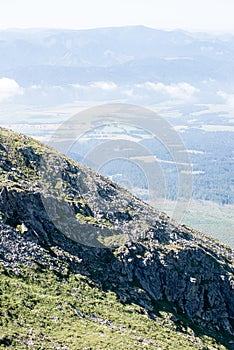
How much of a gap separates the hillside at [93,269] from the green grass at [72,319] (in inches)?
5.0

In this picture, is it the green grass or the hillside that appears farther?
the hillside

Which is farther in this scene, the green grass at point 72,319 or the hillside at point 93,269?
the hillside at point 93,269

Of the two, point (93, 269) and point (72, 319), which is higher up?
point (93, 269)

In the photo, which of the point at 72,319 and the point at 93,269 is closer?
the point at 72,319

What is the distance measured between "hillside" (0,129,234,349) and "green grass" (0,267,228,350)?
0.41ft

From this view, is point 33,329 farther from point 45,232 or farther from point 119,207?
point 119,207

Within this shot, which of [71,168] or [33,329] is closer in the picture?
[33,329]

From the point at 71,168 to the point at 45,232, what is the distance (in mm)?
21024

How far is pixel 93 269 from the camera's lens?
2800 inches

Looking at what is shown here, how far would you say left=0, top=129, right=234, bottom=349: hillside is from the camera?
57000 millimetres

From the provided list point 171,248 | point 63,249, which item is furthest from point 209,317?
point 63,249

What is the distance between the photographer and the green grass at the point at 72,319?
52281 millimetres

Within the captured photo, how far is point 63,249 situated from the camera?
232 ft

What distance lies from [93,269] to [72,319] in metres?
13.1
